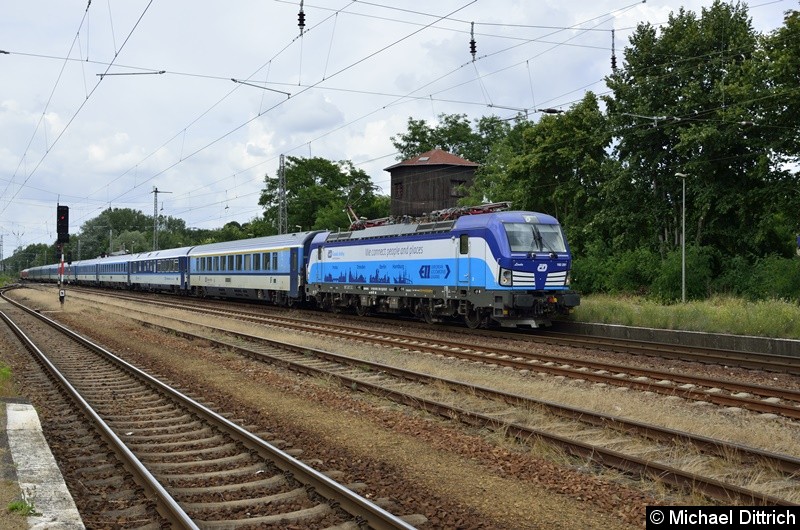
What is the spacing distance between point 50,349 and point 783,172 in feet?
99.8

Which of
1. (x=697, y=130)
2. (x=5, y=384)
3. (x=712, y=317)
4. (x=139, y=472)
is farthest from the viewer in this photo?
(x=697, y=130)

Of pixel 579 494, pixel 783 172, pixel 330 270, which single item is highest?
pixel 783 172

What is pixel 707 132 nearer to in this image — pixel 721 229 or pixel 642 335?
pixel 721 229

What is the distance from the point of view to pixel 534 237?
67.7ft

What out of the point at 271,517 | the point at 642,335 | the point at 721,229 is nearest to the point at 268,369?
the point at 271,517

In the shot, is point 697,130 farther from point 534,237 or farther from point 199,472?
point 199,472

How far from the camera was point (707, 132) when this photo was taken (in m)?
32.9

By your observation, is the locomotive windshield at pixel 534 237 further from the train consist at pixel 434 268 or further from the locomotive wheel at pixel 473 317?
the locomotive wheel at pixel 473 317

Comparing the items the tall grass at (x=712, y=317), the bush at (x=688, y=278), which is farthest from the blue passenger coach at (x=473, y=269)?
the bush at (x=688, y=278)

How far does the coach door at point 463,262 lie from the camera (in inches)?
832

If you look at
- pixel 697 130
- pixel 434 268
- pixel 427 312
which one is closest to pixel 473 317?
pixel 434 268

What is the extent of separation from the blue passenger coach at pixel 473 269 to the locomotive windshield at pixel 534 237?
28 millimetres

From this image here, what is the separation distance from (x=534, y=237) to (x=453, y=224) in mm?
2670

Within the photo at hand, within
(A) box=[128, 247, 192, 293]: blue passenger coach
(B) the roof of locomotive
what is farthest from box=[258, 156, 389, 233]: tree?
(B) the roof of locomotive
